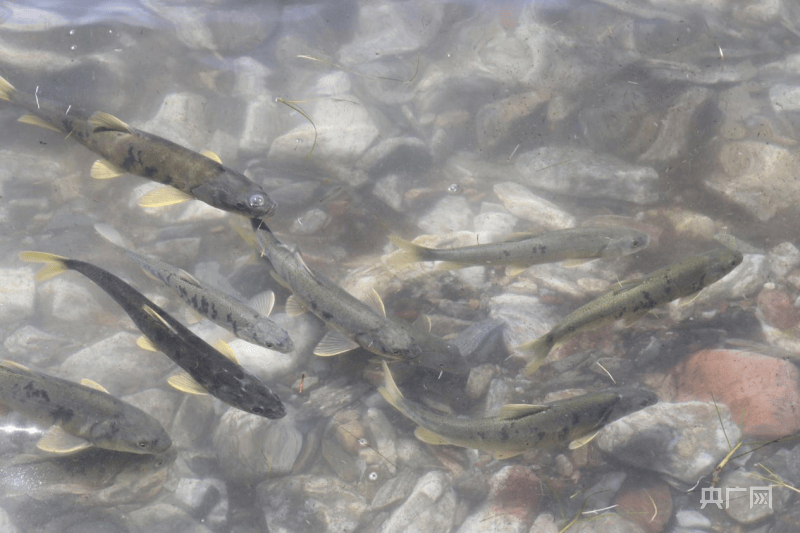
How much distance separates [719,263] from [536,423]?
88.3 inches

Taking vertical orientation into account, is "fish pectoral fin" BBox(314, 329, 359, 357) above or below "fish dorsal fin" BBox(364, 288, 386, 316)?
below

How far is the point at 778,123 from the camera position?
247 inches

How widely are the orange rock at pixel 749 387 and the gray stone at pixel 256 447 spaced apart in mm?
4111

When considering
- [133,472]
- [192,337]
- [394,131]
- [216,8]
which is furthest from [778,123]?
[133,472]

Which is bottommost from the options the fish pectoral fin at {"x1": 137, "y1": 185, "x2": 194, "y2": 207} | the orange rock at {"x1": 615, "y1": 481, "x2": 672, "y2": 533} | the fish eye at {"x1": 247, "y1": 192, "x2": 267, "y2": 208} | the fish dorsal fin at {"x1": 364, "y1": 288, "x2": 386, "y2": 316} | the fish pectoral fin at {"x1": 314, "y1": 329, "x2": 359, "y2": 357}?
the orange rock at {"x1": 615, "y1": 481, "x2": 672, "y2": 533}

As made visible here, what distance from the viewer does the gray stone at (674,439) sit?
4.29 meters

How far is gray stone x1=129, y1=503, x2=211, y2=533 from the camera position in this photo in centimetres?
443

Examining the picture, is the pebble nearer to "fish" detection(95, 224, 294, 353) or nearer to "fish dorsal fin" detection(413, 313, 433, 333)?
"fish dorsal fin" detection(413, 313, 433, 333)

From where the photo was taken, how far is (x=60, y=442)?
4.04 meters

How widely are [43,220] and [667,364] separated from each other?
27.8 ft

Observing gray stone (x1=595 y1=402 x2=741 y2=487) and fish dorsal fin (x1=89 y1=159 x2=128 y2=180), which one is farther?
gray stone (x1=595 y1=402 x2=741 y2=487)

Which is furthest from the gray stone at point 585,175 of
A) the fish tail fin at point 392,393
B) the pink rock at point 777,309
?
the fish tail fin at point 392,393

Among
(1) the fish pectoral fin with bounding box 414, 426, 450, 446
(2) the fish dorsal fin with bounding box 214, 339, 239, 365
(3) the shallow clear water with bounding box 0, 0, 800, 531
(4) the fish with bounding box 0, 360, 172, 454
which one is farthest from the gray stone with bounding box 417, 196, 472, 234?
(4) the fish with bounding box 0, 360, 172, 454

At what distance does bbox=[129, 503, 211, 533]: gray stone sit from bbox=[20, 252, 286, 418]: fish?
4.87 feet
